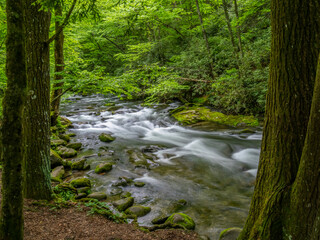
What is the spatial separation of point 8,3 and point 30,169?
2944mm

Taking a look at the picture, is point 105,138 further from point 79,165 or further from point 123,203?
point 123,203

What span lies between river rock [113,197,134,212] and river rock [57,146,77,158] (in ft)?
12.4

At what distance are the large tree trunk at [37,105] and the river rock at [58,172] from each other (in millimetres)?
2297

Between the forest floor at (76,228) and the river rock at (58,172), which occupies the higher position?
the forest floor at (76,228)

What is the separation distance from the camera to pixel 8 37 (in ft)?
6.93

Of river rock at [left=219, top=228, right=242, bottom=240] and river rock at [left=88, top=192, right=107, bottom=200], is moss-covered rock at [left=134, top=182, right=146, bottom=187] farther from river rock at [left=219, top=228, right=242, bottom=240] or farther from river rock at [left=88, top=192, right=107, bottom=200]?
river rock at [left=219, top=228, right=242, bottom=240]

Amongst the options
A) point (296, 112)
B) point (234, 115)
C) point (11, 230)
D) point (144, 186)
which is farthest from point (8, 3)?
point (234, 115)

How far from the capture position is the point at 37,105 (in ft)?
12.8

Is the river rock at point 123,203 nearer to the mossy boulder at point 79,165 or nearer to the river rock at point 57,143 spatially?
the mossy boulder at point 79,165

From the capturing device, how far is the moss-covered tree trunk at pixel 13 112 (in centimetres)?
212

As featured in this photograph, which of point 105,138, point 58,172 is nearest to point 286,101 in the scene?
point 58,172

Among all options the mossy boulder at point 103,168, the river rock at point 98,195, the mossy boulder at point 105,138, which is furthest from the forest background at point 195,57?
the mossy boulder at point 105,138

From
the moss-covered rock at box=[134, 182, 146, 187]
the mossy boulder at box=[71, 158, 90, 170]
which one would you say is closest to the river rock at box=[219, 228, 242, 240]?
the moss-covered rock at box=[134, 182, 146, 187]

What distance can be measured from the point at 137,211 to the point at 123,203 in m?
0.47
